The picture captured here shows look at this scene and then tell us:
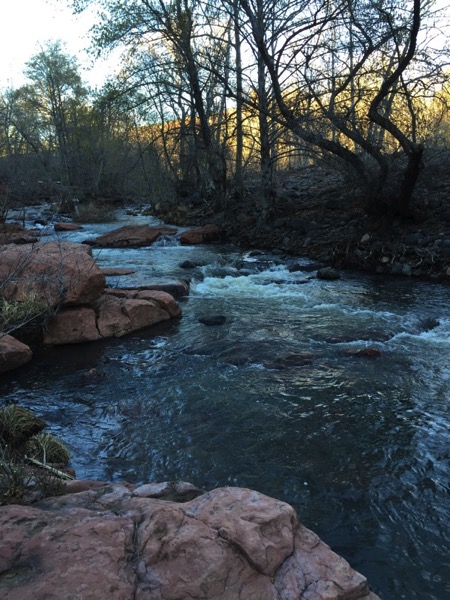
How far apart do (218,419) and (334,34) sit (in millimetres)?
10372

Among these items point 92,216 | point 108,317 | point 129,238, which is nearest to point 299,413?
point 108,317

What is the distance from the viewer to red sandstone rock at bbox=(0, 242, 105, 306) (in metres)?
6.40

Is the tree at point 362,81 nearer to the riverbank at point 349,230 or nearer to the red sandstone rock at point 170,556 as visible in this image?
the riverbank at point 349,230

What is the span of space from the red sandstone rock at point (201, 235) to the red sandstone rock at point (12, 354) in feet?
32.1

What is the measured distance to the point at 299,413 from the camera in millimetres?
4383

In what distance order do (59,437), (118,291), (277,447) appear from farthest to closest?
(118,291) < (59,437) < (277,447)

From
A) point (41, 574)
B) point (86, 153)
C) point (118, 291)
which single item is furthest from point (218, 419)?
point (86, 153)

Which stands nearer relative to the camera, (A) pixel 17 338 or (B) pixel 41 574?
(B) pixel 41 574

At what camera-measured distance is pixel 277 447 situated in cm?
381

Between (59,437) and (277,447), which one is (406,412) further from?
(59,437)

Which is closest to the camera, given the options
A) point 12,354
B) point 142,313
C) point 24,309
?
point 12,354

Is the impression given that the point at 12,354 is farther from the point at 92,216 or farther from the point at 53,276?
the point at 92,216

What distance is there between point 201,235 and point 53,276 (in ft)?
31.4

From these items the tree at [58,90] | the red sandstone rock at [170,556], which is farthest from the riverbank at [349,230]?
the tree at [58,90]
